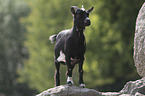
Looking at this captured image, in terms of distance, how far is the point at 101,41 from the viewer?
16250mm

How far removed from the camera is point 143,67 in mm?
6574

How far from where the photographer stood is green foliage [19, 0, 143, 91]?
16.3m

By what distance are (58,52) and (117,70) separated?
1104cm

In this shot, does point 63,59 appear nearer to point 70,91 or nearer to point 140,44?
point 70,91

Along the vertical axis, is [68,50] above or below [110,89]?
above

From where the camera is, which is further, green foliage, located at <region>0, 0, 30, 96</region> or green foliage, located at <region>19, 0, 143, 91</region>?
green foliage, located at <region>0, 0, 30, 96</region>

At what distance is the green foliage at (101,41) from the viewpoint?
16312 millimetres

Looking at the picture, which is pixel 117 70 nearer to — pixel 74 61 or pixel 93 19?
pixel 93 19

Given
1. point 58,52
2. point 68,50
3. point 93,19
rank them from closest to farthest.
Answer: point 68,50 < point 58,52 < point 93,19

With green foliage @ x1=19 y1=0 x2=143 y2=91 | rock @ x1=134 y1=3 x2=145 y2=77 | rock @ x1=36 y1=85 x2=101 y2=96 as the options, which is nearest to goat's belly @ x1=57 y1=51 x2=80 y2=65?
rock @ x1=36 y1=85 x2=101 y2=96

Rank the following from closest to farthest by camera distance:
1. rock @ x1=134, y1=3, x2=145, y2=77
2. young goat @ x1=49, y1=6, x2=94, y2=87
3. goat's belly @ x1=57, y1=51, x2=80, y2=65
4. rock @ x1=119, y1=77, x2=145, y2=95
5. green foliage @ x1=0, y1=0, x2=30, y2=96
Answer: young goat @ x1=49, y1=6, x2=94, y2=87 < goat's belly @ x1=57, y1=51, x2=80, y2=65 < rock @ x1=119, y1=77, x2=145, y2=95 < rock @ x1=134, y1=3, x2=145, y2=77 < green foliage @ x1=0, y1=0, x2=30, y2=96

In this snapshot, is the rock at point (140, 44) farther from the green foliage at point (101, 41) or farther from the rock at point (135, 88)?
the green foliage at point (101, 41)

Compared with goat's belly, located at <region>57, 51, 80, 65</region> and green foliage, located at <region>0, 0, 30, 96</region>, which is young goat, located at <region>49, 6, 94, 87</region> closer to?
goat's belly, located at <region>57, 51, 80, 65</region>

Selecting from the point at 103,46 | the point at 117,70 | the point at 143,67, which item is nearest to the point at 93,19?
the point at 103,46
